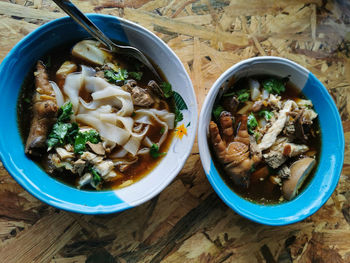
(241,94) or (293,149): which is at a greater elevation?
(241,94)

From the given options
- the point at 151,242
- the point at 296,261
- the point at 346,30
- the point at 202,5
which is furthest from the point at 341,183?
the point at 202,5

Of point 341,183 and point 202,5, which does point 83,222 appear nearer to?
point 202,5

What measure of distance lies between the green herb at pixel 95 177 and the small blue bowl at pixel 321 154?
79 cm

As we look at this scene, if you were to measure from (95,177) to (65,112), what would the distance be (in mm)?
526

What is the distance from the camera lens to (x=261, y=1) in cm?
262

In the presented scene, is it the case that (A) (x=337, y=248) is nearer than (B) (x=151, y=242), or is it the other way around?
(B) (x=151, y=242)

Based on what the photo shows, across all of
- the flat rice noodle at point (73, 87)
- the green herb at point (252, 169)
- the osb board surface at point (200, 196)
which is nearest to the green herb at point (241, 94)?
the osb board surface at point (200, 196)

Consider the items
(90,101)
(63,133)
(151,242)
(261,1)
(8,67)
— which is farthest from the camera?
(261,1)

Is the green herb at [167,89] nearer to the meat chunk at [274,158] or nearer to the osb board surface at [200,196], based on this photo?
Answer: the osb board surface at [200,196]

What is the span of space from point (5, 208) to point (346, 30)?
130 inches

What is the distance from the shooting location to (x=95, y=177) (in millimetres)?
2148

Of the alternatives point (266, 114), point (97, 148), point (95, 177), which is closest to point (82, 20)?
→ point (97, 148)

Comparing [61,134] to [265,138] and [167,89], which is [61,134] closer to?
[167,89]

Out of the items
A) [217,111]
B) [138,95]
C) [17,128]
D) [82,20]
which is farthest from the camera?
[217,111]
